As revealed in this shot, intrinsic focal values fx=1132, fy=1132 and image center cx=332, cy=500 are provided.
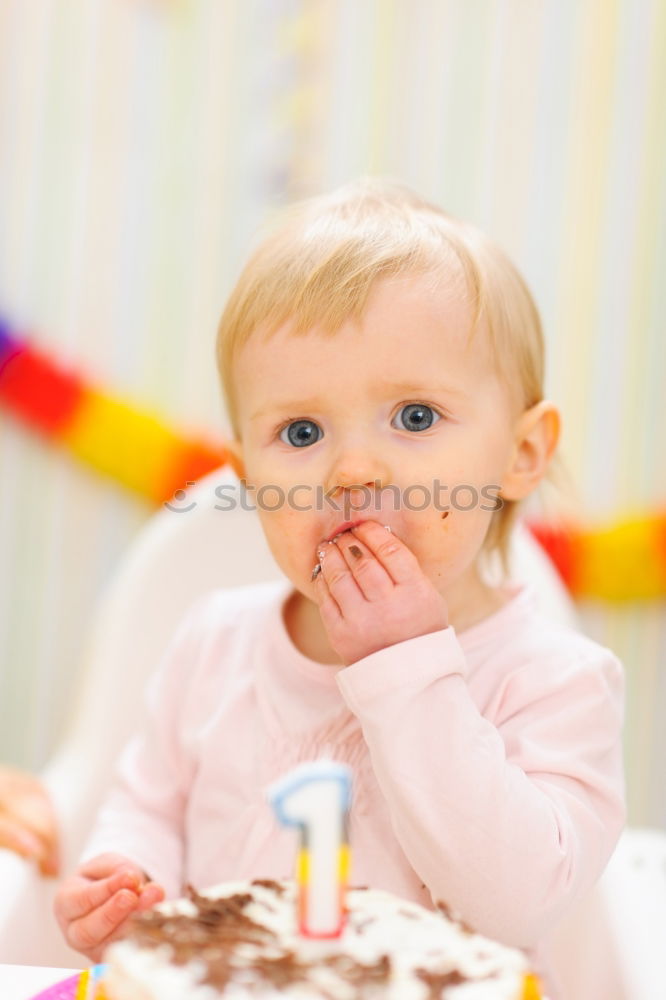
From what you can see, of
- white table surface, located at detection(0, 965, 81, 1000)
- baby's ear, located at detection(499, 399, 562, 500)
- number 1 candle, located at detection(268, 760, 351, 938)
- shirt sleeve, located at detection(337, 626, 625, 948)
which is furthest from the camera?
baby's ear, located at detection(499, 399, 562, 500)

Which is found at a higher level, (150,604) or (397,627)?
(397,627)

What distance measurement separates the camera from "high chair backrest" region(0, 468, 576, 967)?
116cm

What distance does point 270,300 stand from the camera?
0.81 meters

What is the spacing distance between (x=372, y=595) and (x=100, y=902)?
295 millimetres

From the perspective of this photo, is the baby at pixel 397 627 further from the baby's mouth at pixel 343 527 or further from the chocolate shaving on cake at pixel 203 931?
the chocolate shaving on cake at pixel 203 931

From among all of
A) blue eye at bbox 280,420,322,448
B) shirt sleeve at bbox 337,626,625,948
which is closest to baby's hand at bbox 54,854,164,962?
shirt sleeve at bbox 337,626,625,948

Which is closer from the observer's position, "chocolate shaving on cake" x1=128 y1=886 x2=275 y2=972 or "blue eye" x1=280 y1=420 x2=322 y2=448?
"chocolate shaving on cake" x1=128 y1=886 x2=275 y2=972

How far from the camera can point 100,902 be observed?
79 centimetres

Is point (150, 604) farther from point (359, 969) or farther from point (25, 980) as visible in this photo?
point (359, 969)

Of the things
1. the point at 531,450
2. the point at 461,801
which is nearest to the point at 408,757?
the point at 461,801

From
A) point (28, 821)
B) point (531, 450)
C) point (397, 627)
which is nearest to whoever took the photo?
point (397, 627)

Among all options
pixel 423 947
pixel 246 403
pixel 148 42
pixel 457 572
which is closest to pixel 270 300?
pixel 246 403

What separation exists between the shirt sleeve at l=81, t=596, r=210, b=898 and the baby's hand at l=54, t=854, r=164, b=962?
50mm

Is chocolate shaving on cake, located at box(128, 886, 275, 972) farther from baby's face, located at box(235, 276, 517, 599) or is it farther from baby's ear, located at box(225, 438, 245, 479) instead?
baby's ear, located at box(225, 438, 245, 479)
